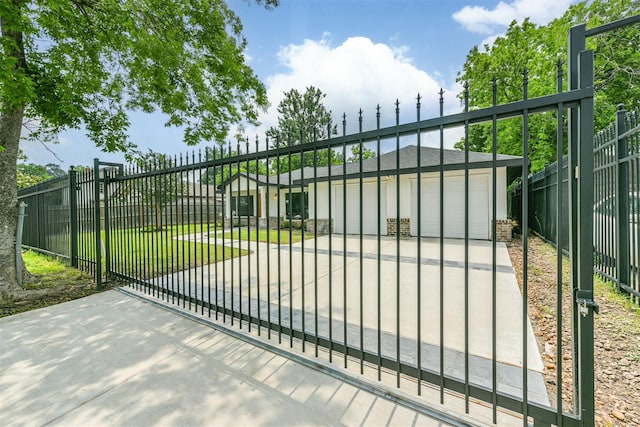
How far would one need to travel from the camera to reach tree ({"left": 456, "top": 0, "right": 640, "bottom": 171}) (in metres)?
11.3

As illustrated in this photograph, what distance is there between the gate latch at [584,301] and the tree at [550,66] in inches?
484

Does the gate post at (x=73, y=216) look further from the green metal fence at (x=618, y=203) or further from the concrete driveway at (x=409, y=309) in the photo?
the green metal fence at (x=618, y=203)

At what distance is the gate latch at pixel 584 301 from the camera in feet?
4.66

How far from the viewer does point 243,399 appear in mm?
1974

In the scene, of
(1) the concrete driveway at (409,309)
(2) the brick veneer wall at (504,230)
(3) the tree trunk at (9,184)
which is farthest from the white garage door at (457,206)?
(3) the tree trunk at (9,184)

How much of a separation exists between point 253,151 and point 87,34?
180 inches

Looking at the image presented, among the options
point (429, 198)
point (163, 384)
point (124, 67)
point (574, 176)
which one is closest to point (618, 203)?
point (574, 176)

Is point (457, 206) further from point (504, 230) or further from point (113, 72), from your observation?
point (113, 72)

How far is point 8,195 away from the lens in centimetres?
430

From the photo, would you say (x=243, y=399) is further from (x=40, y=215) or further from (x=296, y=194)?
(x=296, y=194)

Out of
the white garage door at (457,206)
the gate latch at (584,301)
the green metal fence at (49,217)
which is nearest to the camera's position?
the gate latch at (584,301)

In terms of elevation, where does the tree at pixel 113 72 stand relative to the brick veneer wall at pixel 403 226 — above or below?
above

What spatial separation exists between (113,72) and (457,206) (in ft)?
34.5

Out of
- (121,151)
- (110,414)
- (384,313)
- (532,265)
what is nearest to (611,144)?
(532,265)
